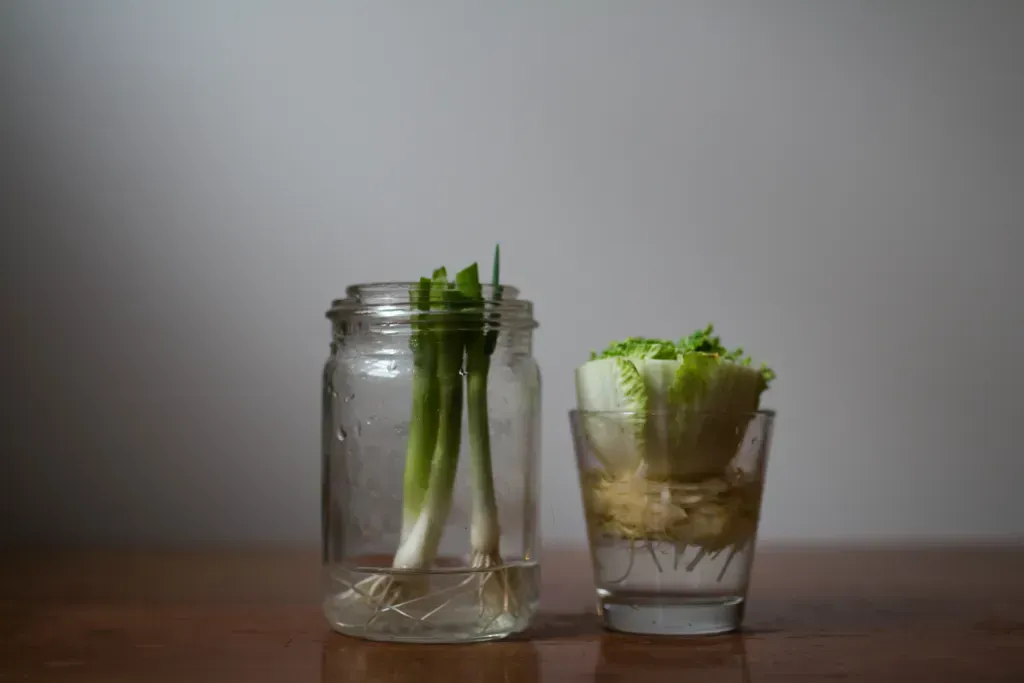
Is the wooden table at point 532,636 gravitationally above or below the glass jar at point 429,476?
below

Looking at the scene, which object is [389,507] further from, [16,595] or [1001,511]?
[1001,511]

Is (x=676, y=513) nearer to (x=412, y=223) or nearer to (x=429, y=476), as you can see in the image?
(x=429, y=476)

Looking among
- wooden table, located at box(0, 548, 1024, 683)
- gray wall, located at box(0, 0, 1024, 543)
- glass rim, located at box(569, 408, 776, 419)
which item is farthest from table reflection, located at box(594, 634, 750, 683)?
gray wall, located at box(0, 0, 1024, 543)

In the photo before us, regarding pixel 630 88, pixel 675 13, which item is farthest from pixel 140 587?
pixel 675 13

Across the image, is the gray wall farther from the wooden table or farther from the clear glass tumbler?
the clear glass tumbler


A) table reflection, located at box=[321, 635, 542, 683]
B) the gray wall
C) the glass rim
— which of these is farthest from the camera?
the gray wall

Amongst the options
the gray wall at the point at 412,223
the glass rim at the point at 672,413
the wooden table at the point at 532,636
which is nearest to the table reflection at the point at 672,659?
the wooden table at the point at 532,636

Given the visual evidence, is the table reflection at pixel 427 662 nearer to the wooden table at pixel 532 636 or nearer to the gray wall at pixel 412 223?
the wooden table at pixel 532 636
